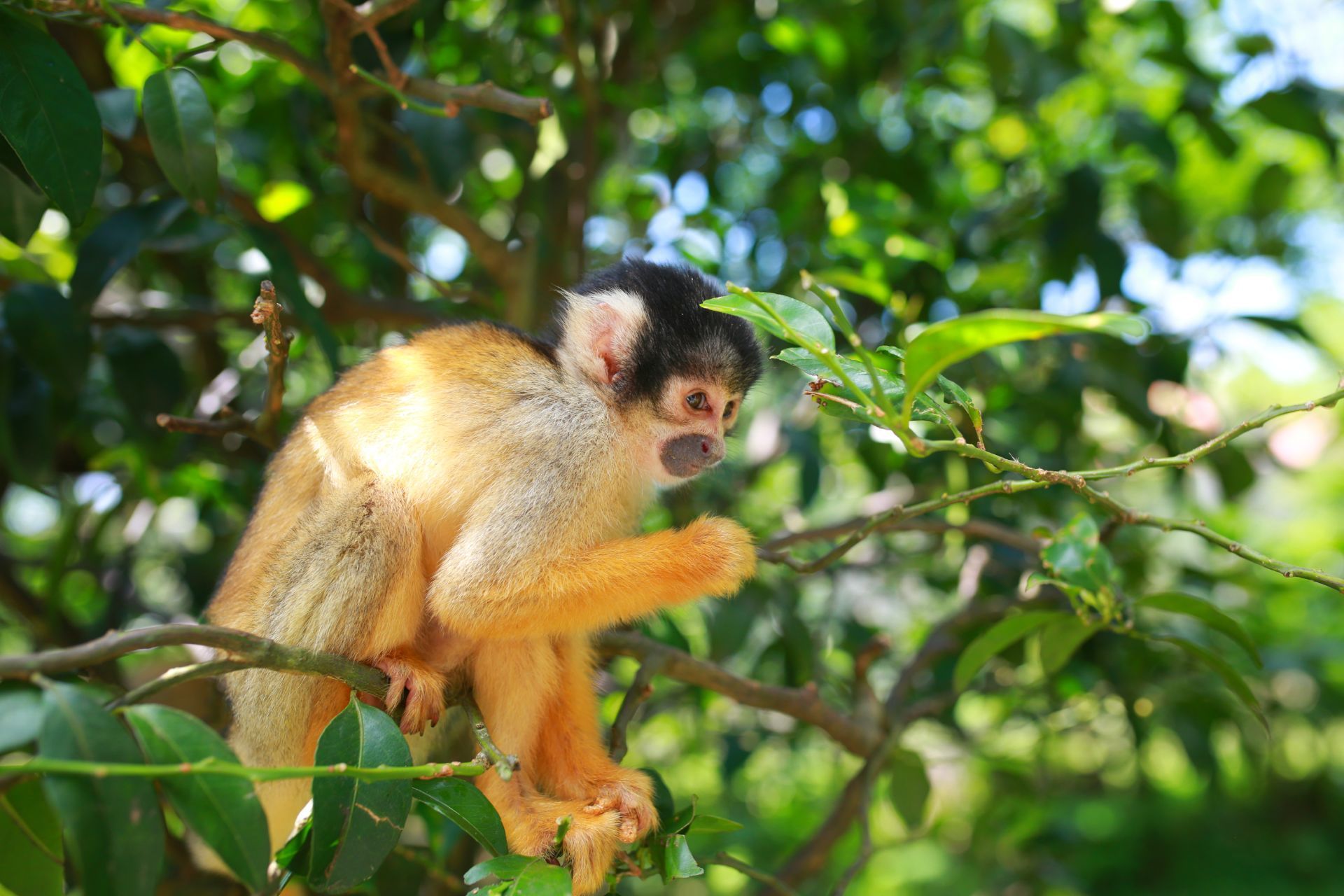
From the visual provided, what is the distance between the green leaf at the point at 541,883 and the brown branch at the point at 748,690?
0.79 meters

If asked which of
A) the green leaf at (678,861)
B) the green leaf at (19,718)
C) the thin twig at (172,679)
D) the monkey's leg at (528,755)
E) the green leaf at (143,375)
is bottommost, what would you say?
the monkey's leg at (528,755)

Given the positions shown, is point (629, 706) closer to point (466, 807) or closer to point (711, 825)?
point (711, 825)

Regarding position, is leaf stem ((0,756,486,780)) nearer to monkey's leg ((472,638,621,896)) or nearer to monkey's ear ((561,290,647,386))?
monkey's leg ((472,638,621,896))

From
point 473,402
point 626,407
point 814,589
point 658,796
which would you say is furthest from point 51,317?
point 814,589

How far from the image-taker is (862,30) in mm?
3746

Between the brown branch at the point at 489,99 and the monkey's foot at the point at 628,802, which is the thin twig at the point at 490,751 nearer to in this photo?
the monkey's foot at the point at 628,802

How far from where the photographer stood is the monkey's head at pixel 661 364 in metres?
2.46

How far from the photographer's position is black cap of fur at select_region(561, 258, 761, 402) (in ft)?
8.07

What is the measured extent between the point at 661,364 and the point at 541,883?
133cm

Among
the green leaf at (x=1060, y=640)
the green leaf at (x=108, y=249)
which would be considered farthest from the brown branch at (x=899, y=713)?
A: the green leaf at (x=108, y=249)

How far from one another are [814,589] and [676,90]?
2545mm

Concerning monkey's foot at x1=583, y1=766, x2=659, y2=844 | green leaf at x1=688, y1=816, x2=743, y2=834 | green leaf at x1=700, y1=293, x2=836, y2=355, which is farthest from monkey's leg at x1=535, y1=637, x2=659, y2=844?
green leaf at x1=700, y1=293, x2=836, y2=355

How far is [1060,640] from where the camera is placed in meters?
2.25

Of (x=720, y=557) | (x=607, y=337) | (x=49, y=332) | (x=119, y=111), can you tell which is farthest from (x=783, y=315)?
(x=49, y=332)
